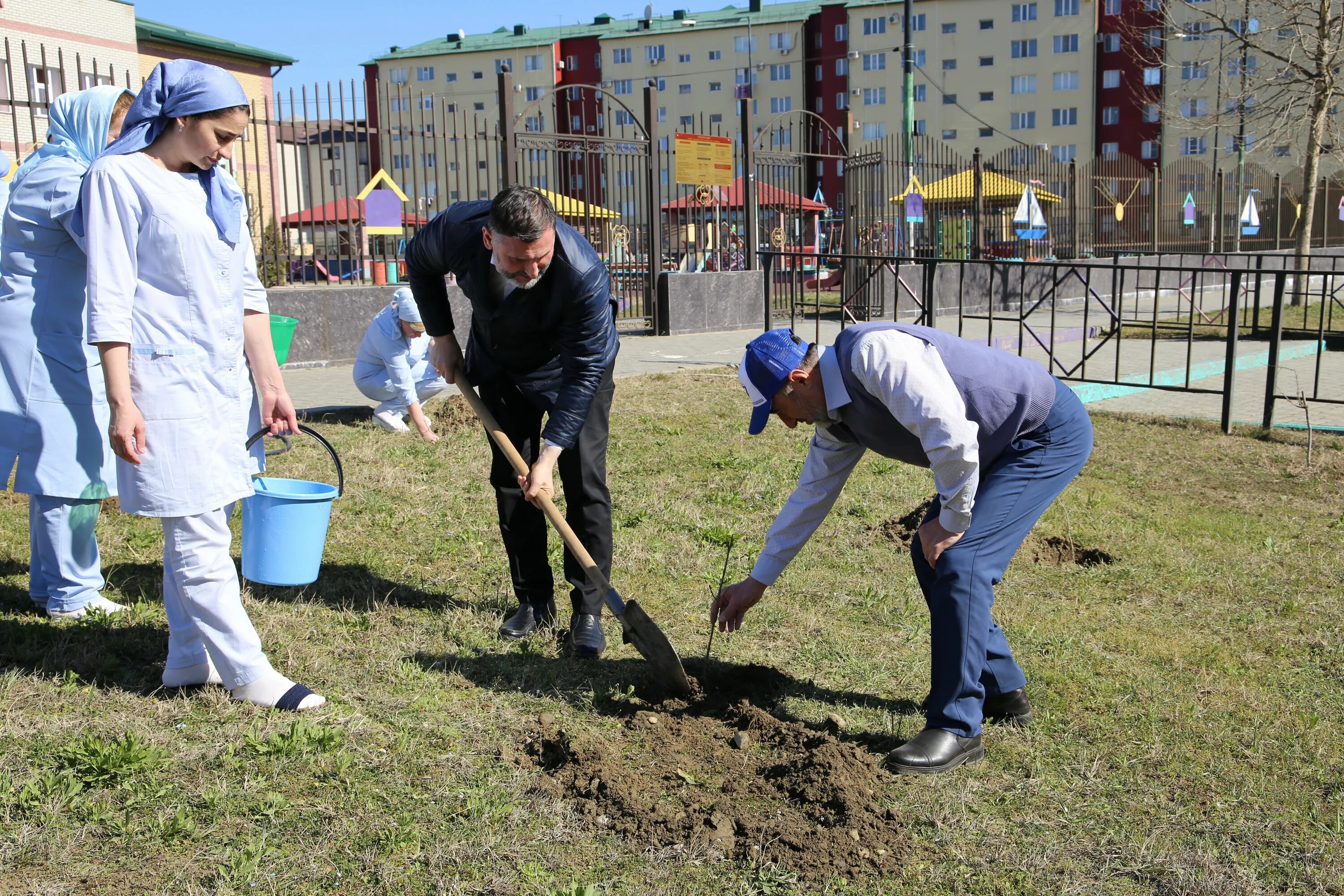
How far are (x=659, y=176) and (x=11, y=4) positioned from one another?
3070 cm

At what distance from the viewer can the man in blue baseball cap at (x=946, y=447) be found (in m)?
2.82

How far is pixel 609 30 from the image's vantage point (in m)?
71.7

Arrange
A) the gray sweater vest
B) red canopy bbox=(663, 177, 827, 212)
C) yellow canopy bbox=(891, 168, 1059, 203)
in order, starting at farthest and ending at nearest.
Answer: yellow canopy bbox=(891, 168, 1059, 203)
red canopy bbox=(663, 177, 827, 212)
the gray sweater vest

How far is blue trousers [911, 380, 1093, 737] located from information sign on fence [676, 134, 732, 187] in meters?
11.4

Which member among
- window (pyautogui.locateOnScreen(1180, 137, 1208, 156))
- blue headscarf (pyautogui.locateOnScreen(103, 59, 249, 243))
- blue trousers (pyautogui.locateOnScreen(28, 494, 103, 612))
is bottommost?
blue trousers (pyautogui.locateOnScreen(28, 494, 103, 612))

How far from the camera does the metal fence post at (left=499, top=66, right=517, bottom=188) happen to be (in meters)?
12.4

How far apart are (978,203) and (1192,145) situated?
1625 inches

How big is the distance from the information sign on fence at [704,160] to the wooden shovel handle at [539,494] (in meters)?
10.5

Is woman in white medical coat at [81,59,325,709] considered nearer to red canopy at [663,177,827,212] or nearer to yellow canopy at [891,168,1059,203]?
red canopy at [663,177,827,212]

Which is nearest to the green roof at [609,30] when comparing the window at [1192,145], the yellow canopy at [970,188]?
the window at [1192,145]

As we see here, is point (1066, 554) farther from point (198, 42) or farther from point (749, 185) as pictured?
point (198, 42)

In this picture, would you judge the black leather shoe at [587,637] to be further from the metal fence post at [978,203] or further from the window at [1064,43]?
the window at [1064,43]

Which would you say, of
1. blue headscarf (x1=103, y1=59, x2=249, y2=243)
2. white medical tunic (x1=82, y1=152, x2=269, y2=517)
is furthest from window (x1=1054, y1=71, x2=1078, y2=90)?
white medical tunic (x1=82, y1=152, x2=269, y2=517)

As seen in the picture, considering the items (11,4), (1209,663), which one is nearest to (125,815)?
(1209,663)
